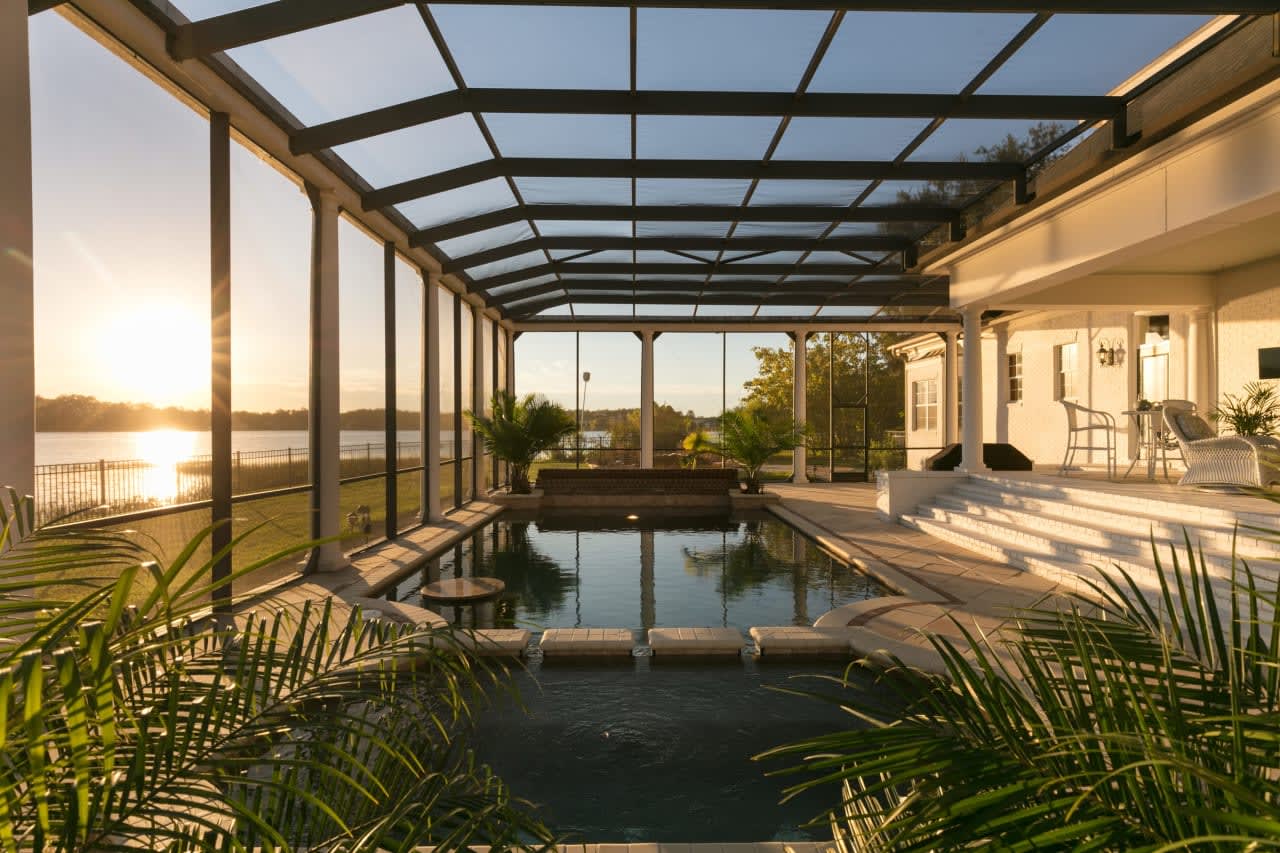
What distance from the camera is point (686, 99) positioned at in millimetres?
5941

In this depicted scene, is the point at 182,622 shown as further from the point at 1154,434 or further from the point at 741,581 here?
the point at 1154,434

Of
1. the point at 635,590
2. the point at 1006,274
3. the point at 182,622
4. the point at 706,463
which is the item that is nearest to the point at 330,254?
the point at 635,590

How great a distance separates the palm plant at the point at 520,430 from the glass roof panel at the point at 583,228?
4.63 m

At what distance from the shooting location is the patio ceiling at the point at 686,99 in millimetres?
4922

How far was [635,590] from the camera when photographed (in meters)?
7.39

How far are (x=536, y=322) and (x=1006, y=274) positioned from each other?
10765mm

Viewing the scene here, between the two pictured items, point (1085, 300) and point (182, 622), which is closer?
point (182, 622)

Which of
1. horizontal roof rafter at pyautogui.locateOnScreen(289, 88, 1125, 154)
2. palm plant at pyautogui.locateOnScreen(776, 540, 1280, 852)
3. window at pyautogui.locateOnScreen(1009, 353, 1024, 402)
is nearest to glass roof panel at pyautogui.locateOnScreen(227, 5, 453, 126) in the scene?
horizontal roof rafter at pyautogui.locateOnScreen(289, 88, 1125, 154)

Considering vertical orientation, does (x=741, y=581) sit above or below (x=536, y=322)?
below

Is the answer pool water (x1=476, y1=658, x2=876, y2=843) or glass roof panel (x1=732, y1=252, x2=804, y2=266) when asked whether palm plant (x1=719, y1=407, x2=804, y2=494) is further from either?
pool water (x1=476, y1=658, x2=876, y2=843)

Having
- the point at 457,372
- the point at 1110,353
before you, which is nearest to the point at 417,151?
the point at 457,372

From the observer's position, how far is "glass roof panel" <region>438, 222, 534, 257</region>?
10236mm

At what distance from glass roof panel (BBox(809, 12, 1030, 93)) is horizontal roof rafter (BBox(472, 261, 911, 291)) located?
6053 mm

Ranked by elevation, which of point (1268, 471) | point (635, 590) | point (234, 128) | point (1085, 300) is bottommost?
point (635, 590)
